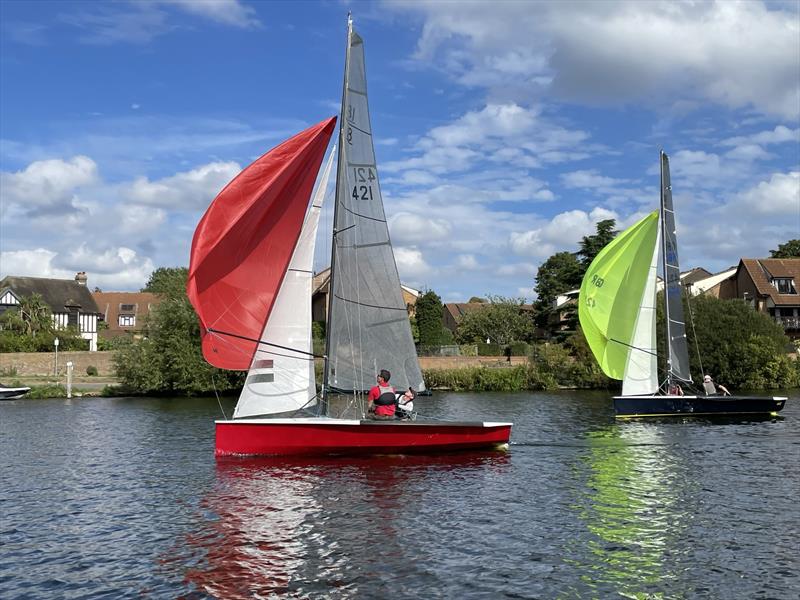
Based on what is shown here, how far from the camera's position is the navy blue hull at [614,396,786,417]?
36.1 m

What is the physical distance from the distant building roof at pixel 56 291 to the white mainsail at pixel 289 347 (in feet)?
262

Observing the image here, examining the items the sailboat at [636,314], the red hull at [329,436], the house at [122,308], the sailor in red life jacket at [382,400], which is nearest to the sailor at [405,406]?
the sailor in red life jacket at [382,400]

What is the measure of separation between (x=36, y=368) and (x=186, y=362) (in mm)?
21013

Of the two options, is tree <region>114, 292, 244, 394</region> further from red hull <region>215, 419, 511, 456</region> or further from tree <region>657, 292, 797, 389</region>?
red hull <region>215, 419, 511, 456</region>

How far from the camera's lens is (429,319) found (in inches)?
3150

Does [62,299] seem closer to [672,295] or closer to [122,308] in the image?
[122,308]

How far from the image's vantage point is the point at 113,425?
3716 centimetres

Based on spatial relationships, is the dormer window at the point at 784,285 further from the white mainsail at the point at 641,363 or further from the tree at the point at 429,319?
the white mainsail at the point at 641,363

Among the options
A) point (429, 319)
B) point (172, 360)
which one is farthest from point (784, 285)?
point (172, 360)

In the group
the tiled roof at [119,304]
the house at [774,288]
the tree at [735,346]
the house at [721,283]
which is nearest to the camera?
the tree at [735,346]

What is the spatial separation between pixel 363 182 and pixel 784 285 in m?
73.6

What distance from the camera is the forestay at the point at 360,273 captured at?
23.5 m

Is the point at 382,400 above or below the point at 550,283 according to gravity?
below

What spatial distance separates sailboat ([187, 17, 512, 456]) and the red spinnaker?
3 cm
